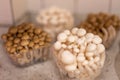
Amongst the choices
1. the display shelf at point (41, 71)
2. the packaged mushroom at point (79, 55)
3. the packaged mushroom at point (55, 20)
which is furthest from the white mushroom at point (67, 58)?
the packaged mushroom at point (55, 20)

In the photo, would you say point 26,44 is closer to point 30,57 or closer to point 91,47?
point 30,57

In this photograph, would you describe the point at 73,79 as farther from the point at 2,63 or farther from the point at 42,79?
the point at 2,63

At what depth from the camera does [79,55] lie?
549 mm

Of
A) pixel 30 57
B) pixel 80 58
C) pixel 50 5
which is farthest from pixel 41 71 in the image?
pixel 50 5

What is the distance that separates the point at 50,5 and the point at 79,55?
40 centimetres

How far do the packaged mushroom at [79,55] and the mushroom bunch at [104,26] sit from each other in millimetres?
129

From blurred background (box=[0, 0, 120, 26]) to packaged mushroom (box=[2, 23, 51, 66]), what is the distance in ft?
0.46

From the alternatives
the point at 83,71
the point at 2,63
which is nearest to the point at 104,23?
the point at 83,71

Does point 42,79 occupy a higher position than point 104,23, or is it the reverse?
point 104,23

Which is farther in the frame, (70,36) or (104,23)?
(104,23)

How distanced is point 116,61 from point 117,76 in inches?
3.0

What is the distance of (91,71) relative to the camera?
562 millimetres

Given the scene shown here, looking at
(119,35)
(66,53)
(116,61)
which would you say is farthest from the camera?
(119,35)

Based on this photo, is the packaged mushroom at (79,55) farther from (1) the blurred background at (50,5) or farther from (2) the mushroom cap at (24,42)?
(1) the blurred background at (50,5)
